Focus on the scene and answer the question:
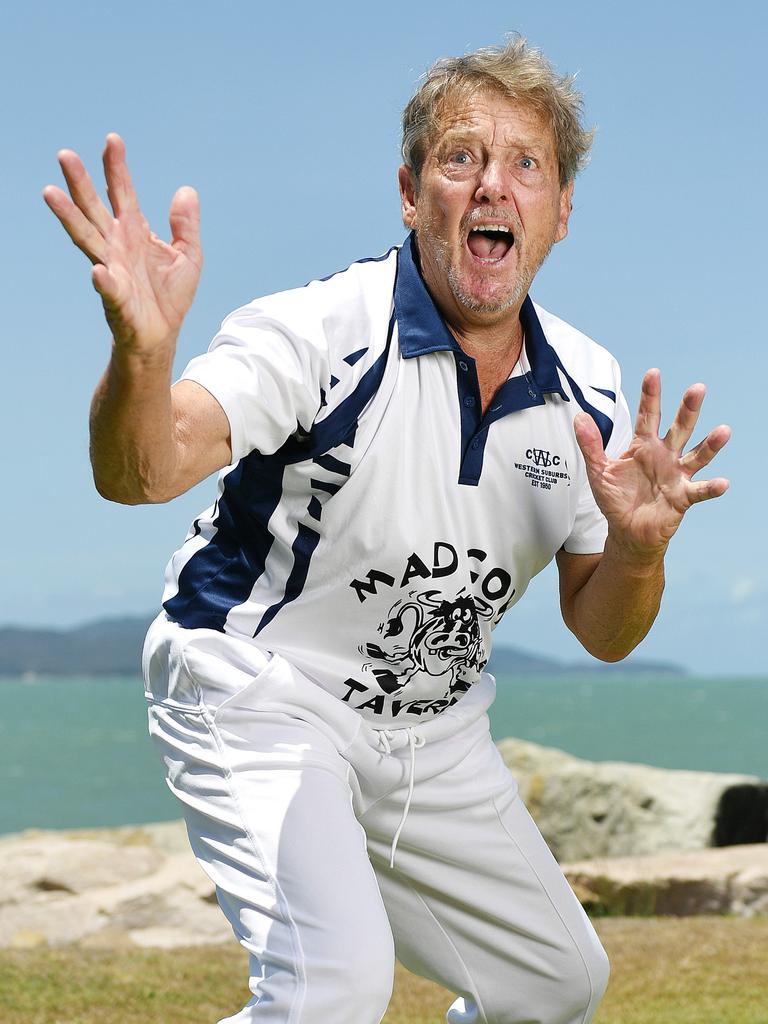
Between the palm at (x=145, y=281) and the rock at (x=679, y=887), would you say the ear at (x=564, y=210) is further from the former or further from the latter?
the rock at (x=679, y=887)

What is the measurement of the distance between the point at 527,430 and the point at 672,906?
5.38 metres

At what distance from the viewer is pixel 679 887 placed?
8219 millimetres

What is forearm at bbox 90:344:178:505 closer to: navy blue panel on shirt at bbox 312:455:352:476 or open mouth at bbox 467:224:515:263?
navy blue panel on shirt at bbox 312:455:352:476

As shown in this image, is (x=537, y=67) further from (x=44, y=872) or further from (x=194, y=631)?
(x=44, y=872)

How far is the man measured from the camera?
122 inches

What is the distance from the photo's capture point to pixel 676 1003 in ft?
19.5

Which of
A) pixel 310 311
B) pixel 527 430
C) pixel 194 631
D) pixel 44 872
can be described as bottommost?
pixel 44 872

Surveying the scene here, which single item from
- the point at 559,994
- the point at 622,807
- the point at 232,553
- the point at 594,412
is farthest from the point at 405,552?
the point at 622,807

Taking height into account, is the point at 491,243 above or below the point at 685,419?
above

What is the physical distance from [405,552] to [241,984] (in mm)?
3546

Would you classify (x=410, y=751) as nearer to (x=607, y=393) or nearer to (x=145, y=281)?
(x=607, y=393)

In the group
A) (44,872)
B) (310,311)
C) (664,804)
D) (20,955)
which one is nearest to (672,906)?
(664,804)

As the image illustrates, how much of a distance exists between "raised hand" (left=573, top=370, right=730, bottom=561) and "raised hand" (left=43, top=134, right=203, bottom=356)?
1.17 m

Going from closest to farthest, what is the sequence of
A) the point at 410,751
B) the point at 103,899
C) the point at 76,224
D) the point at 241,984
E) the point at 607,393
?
the point at 76,224
the point at 410,751
the point at 607,393
the point at 241,984
the point at 103,899
